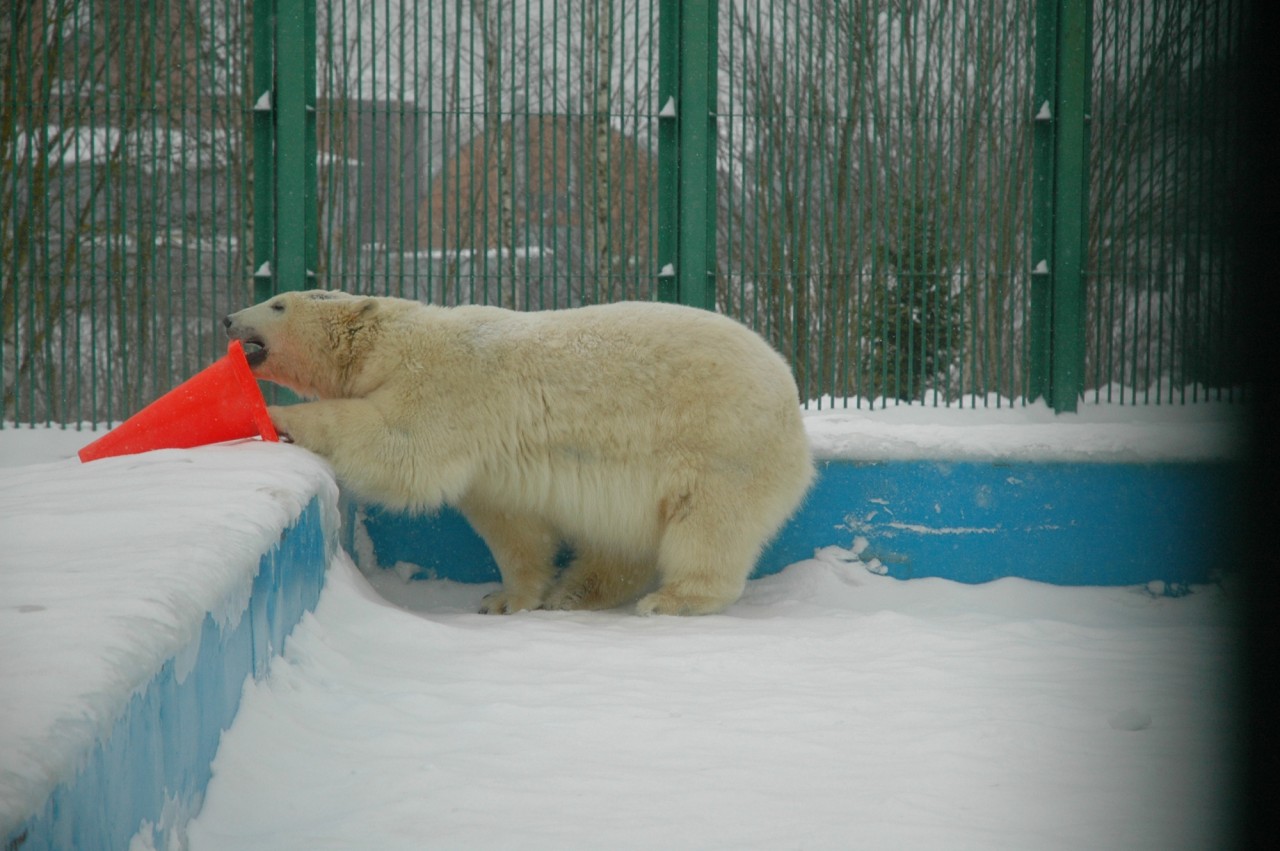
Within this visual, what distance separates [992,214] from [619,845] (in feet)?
14.7

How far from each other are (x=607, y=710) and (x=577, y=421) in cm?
171

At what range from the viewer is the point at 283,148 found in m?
5.27

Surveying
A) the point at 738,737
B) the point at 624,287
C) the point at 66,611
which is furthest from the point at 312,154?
the point at 66,611

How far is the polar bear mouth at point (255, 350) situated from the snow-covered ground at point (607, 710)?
823 mm

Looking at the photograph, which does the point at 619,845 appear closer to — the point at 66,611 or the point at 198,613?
the point at 198,613

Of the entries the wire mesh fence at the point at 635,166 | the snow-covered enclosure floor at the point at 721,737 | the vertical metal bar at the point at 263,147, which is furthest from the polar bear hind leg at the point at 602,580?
the vertical metal bar at the point at 263,147

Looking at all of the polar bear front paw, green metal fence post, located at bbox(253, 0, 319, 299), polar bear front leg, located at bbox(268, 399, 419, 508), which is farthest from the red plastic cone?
green metal fence post, located at bbox(253, 0, 319, 299)

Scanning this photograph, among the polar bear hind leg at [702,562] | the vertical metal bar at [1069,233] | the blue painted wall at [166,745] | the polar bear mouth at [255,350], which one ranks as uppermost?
the vertical metal bar at [1069,233]

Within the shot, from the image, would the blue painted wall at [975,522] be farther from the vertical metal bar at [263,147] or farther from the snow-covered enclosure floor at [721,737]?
the vertical metal bar at [263,147]

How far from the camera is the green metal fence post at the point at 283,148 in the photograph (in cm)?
525

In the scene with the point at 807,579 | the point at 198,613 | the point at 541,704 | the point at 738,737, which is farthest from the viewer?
the point at 807,579

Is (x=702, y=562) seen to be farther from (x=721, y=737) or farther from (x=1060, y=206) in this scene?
(x=1060, y=206)

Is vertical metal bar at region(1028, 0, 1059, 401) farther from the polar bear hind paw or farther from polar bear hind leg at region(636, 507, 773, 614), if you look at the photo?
the polar bear hind paw

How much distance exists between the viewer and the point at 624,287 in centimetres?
545
